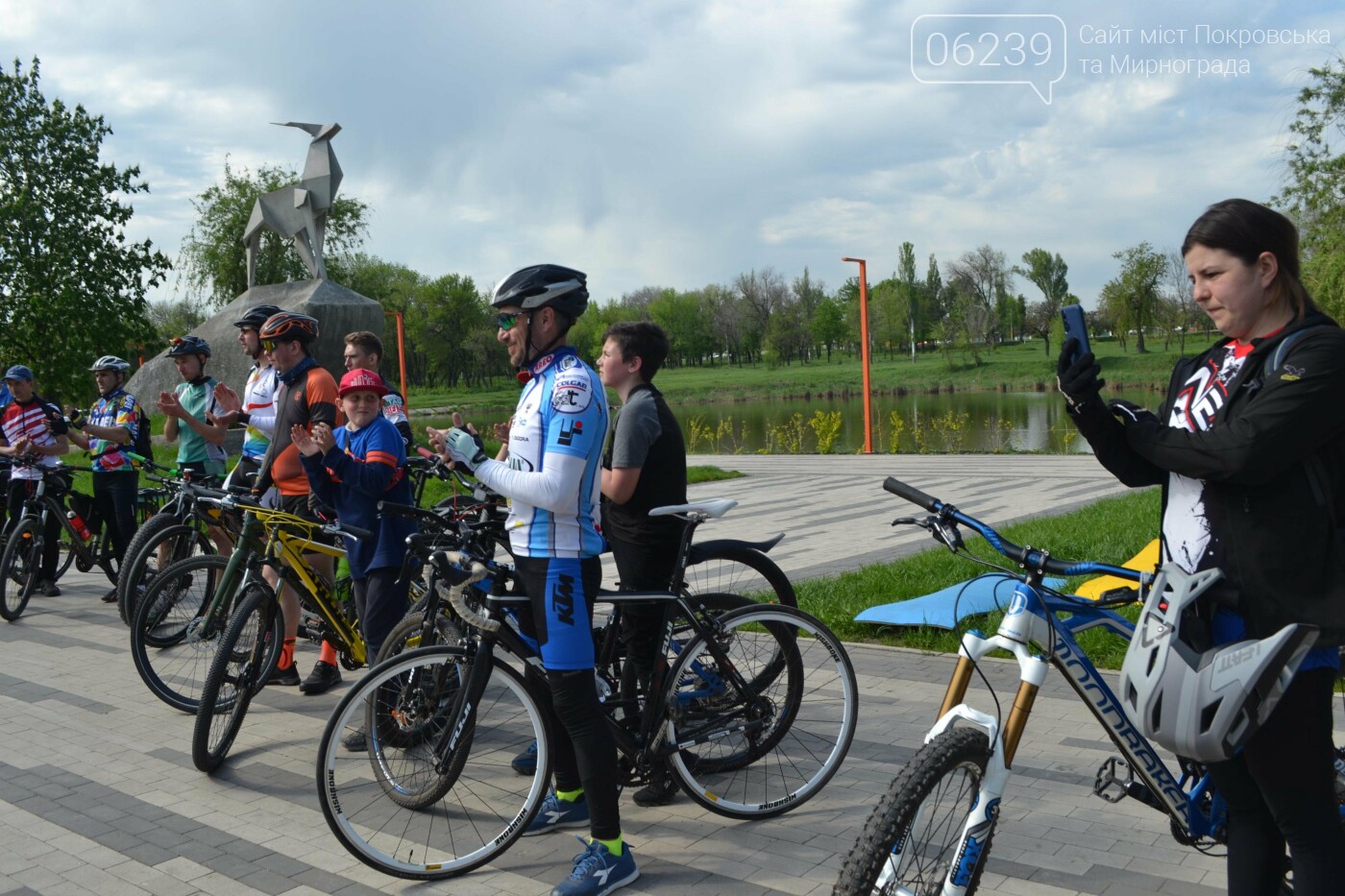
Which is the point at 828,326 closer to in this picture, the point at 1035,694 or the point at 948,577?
the point at 948,577

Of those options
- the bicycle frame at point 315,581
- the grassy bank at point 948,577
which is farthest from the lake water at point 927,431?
the bicycle frame at point 315,581

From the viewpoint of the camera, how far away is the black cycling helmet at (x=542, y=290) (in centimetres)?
359

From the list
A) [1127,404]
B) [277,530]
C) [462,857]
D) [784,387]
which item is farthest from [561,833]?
[784,387]

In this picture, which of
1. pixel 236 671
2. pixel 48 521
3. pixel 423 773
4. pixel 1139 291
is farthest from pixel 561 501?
pixel 1139 291

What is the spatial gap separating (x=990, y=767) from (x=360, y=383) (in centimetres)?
354

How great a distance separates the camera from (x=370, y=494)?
5.14 metres

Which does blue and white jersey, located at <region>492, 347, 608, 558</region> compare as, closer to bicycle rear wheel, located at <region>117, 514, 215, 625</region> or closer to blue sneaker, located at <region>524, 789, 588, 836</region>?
blue sneaker, located at <region>524, 789, 588, 836</region>

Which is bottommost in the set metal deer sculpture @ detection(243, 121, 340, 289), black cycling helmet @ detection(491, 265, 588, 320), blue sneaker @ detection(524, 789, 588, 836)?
blue sneaker @ detection(524, 789, 588, 836)

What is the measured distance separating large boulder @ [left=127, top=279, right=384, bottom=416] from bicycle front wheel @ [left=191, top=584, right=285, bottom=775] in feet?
42.2

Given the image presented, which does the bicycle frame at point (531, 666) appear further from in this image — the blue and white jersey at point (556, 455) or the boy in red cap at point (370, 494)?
the boy in red cap at point (370, 494)

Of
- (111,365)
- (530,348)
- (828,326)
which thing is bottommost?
(530,348)

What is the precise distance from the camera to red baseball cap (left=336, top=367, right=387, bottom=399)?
205 inches

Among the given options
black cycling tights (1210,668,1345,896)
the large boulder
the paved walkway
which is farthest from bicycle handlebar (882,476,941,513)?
the large boulder

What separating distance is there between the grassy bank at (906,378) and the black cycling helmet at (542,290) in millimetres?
53734
